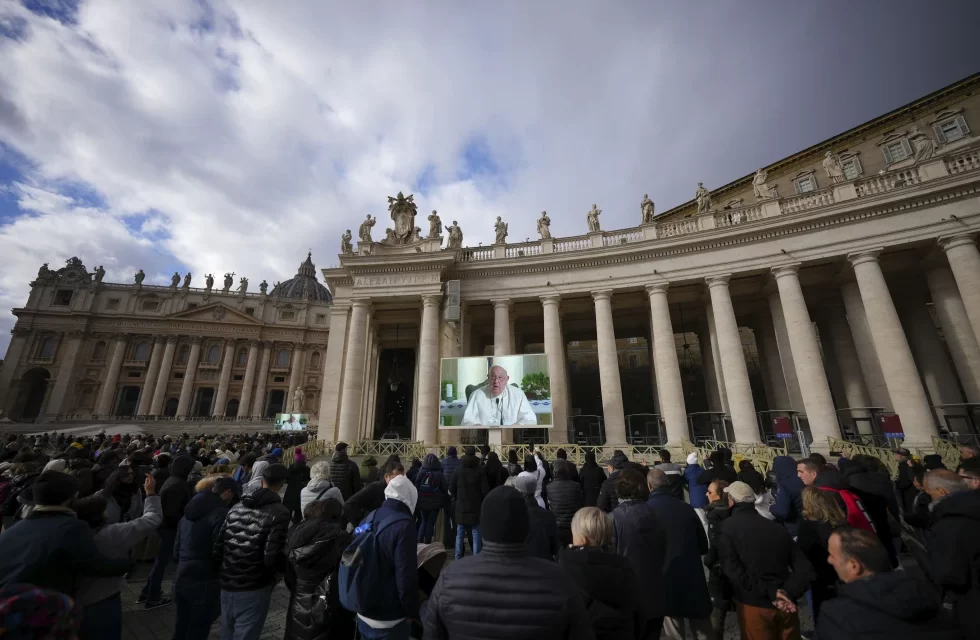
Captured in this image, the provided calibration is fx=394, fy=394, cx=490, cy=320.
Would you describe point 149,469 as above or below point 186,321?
below

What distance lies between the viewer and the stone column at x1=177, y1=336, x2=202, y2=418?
5244 centimetres

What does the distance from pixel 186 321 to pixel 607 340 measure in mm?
61611

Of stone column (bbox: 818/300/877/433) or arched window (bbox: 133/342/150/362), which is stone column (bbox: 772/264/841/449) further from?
arched window (bbox: 133/342/150/362)

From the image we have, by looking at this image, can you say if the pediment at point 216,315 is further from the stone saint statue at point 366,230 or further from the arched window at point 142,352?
the stone saint statue at point 366,230

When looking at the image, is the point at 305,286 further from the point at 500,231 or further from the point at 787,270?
the point at 787,270

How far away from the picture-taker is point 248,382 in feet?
182

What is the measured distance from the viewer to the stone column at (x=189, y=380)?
52438 millimetres

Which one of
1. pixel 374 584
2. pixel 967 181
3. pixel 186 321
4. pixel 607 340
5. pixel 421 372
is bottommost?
pixel 374 584

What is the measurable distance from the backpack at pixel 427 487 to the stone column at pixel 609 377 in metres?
11.8

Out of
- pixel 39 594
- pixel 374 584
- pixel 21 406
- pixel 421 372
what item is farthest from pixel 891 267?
pixel 21 406

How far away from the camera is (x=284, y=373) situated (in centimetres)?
5856

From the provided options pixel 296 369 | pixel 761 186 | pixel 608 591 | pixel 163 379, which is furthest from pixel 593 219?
pixel 163 379

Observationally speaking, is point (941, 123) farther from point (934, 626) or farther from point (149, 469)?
point (149, 469)

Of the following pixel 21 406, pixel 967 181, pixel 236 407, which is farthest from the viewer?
pixel 236 407
